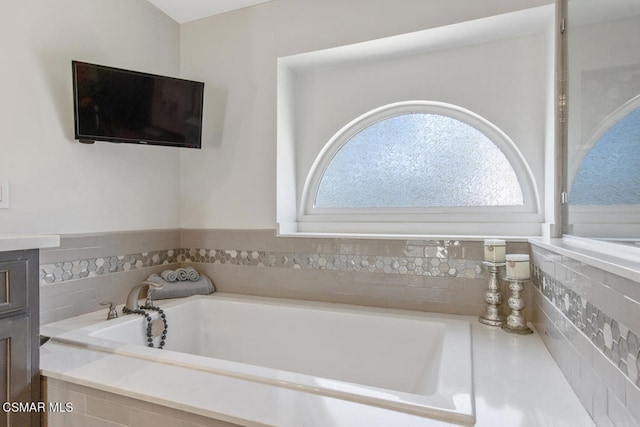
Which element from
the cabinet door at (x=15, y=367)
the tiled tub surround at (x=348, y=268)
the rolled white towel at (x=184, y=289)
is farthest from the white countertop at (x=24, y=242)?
the tiled tub surround at (x=348, y=268)

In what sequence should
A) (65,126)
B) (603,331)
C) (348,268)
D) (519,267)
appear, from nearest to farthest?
(603,331), (519,267), (65,126), (348,268)

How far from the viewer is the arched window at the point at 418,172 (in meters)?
1.91

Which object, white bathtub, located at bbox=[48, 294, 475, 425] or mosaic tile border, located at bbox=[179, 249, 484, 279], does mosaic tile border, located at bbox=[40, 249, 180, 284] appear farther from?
white bathtub, located at bbox=[48, 294, 475, 425]

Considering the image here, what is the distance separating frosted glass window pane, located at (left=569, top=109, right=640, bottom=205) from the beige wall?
7.22 ft

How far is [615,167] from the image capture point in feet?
3.13

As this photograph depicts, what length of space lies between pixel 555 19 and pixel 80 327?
2.60 m

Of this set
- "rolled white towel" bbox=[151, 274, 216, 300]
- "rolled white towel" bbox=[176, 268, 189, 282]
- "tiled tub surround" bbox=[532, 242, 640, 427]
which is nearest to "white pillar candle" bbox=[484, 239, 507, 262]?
"tiled tub surround" bbox=[532, 242, 640, 427]

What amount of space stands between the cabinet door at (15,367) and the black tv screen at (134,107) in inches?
36.0

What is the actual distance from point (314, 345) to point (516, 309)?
99 centimetres

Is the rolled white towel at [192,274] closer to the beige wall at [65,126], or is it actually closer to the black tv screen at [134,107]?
the beige wall at [65,126]

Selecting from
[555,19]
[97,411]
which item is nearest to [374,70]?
[555,19]

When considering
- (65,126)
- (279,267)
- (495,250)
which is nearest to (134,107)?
(65,126)

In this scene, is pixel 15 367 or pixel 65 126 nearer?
pixel 15 367

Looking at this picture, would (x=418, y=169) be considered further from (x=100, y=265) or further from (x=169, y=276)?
(x=100, y=265)
